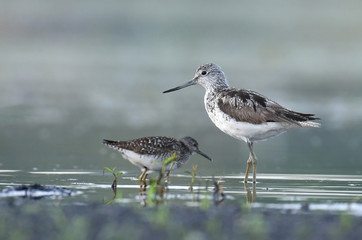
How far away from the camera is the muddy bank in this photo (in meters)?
8.10

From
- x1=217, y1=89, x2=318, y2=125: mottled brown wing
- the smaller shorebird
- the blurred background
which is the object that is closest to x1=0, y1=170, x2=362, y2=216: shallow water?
the smaller shorebird

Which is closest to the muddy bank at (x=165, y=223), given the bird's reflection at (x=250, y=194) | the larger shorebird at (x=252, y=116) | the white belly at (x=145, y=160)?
the bird's reflection at (x=250, y=194)

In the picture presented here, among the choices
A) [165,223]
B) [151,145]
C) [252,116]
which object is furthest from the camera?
[252,116]

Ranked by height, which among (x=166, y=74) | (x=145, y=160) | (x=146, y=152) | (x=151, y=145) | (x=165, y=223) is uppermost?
(x=166, y=74)

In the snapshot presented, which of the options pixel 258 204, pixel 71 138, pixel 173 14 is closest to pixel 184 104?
pixel 71 138

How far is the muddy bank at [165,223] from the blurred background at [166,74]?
4839 millimetres

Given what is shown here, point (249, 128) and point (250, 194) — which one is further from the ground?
point (249, 128)

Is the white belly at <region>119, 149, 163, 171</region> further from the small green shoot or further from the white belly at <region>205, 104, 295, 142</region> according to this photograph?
the small green shoot

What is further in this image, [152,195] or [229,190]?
[229,190]

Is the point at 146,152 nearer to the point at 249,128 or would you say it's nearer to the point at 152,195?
the point at 249,128

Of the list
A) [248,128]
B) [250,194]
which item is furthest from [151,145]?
[250,194]

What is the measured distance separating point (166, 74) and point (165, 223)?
22.5 m

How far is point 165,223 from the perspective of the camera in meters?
8.46

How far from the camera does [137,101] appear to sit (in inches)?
998
